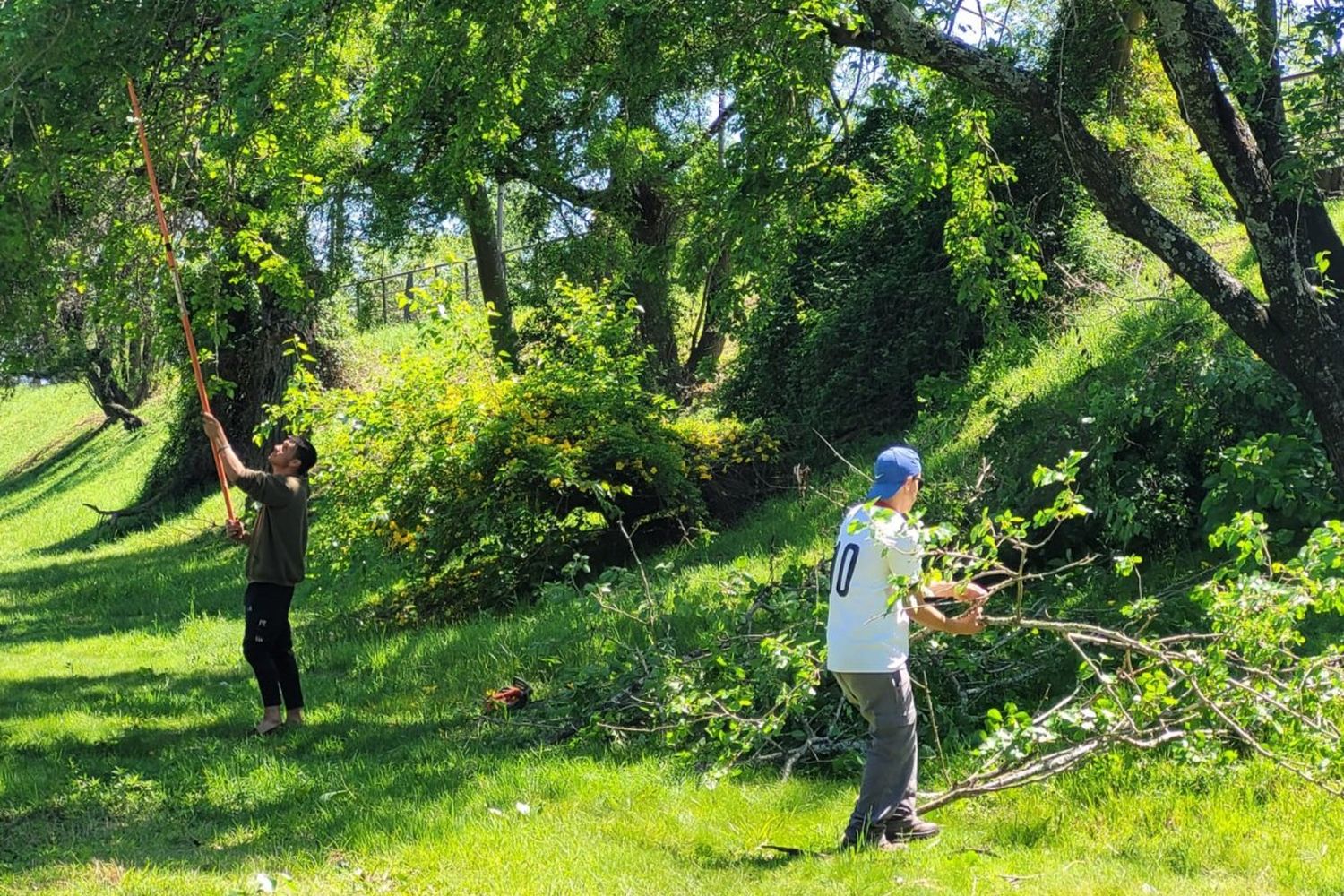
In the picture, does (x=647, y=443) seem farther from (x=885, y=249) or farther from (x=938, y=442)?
(x=885, y=249)

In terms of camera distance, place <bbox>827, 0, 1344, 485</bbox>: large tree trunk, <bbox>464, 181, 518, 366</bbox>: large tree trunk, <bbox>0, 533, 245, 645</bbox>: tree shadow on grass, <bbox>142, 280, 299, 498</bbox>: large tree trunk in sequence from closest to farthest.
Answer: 1. <bbox>827, 0, 1344, 485</bbox>: large tree trunk
2. <bbox>0, 533, 245, 645</bbox>: tree shadow on grass
3. <bbox>464, 181, 518, 366</bbox>: large tree trunk
4. <bbox>142, 280, 299, 498</bbox>: large tree trunk

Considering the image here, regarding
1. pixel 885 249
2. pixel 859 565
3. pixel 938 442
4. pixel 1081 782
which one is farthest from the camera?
pixel 885 249

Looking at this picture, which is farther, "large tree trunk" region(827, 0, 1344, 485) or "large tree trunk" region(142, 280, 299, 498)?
"large tree trunk" region(142, 280, 299, 498)

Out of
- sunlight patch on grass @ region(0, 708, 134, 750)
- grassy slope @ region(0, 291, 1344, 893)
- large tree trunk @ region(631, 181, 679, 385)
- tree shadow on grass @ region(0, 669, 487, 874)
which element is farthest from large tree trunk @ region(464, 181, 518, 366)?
tree shadow on grass @ region(0, 669, 487, 874)

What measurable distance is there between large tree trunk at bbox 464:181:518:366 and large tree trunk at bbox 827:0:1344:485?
30.7 ft

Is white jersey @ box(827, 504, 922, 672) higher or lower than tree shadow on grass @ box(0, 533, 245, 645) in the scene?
higher

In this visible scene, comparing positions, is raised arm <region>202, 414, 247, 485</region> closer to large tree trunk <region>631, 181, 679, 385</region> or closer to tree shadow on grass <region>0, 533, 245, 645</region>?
tree shadow on grass <region>0, 533, 245, 645</region>

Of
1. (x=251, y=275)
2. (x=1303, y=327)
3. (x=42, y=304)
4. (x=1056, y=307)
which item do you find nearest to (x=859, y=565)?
(x=1303, y=327)

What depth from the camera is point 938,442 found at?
12.5m

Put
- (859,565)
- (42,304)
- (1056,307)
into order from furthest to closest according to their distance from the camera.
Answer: (1056,307) → (42,304) → (859,565)

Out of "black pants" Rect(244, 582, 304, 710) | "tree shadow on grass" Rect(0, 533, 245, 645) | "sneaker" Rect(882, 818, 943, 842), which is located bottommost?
"sneaker" Rect(882, 818, 943, 842)

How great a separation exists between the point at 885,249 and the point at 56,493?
2100 cm

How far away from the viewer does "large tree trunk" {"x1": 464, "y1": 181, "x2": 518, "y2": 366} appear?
17.1 m

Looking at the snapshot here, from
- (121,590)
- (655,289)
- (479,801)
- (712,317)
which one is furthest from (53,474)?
(479,801)
